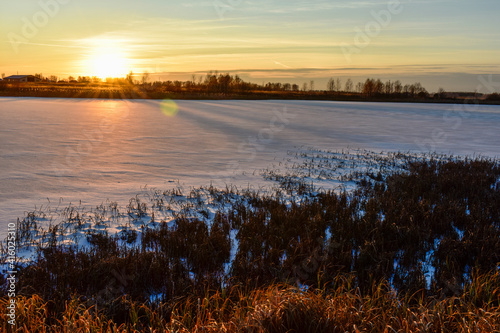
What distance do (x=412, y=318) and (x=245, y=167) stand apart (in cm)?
769

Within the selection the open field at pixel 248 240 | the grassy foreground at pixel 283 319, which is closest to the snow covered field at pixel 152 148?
the open field at pixel 248 240

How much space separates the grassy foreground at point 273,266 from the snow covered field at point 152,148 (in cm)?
139

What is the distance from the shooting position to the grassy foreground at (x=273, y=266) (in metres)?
3.25

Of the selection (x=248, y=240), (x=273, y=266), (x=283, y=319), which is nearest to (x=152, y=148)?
(x=248, y=240)

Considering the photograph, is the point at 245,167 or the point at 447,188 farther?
the point at 245,167

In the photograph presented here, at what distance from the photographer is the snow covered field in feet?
26.0

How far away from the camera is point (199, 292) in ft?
13.2

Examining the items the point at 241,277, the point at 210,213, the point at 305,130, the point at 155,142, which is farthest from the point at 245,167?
the point at 305,130

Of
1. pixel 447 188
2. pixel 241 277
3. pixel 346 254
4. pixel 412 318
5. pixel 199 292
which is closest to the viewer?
pixel 412 318

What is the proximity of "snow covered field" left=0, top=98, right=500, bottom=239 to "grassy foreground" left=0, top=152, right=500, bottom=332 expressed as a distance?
139cm

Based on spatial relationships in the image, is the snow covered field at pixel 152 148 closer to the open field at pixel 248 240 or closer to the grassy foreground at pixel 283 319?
the open field at pixel 248 240

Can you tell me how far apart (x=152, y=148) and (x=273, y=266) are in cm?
954

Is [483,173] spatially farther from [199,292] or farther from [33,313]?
[33,313]

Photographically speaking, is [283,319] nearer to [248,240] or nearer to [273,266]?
[273,266]
